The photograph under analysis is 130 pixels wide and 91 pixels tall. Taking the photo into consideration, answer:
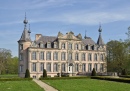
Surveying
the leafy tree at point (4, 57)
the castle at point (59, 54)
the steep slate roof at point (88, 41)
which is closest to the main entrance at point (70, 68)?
the castle at point (59, 54)

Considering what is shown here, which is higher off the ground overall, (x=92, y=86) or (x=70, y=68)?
(x=70, y=68)

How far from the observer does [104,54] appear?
2291 inches

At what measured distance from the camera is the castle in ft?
165

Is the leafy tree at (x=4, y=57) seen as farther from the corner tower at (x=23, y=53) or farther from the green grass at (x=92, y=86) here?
the green grass at (x=92, y=86)

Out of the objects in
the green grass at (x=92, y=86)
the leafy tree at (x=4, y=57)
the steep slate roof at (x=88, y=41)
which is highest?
the steep slate roof at (x=88, y=41)

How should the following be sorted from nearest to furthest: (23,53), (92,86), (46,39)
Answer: (92,86), (23,53), (46,39)

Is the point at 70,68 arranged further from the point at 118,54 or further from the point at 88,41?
the point at 118,54

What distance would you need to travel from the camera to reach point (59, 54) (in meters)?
52.8

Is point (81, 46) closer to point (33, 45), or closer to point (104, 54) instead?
point (104, 54)

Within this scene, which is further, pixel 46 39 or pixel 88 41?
pixel 88 41

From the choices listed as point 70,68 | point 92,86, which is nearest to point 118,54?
point 70,68

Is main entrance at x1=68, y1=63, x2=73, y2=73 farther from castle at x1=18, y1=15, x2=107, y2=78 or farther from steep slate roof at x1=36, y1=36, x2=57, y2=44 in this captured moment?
steep slate roof at x1=36, y1=36, x2=57, y2=44

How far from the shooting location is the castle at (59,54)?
5028cm

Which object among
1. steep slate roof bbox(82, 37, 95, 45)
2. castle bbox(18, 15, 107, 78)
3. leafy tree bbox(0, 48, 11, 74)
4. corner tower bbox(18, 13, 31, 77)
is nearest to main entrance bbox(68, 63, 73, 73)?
castle bbox(18, 15, 107, 78)
